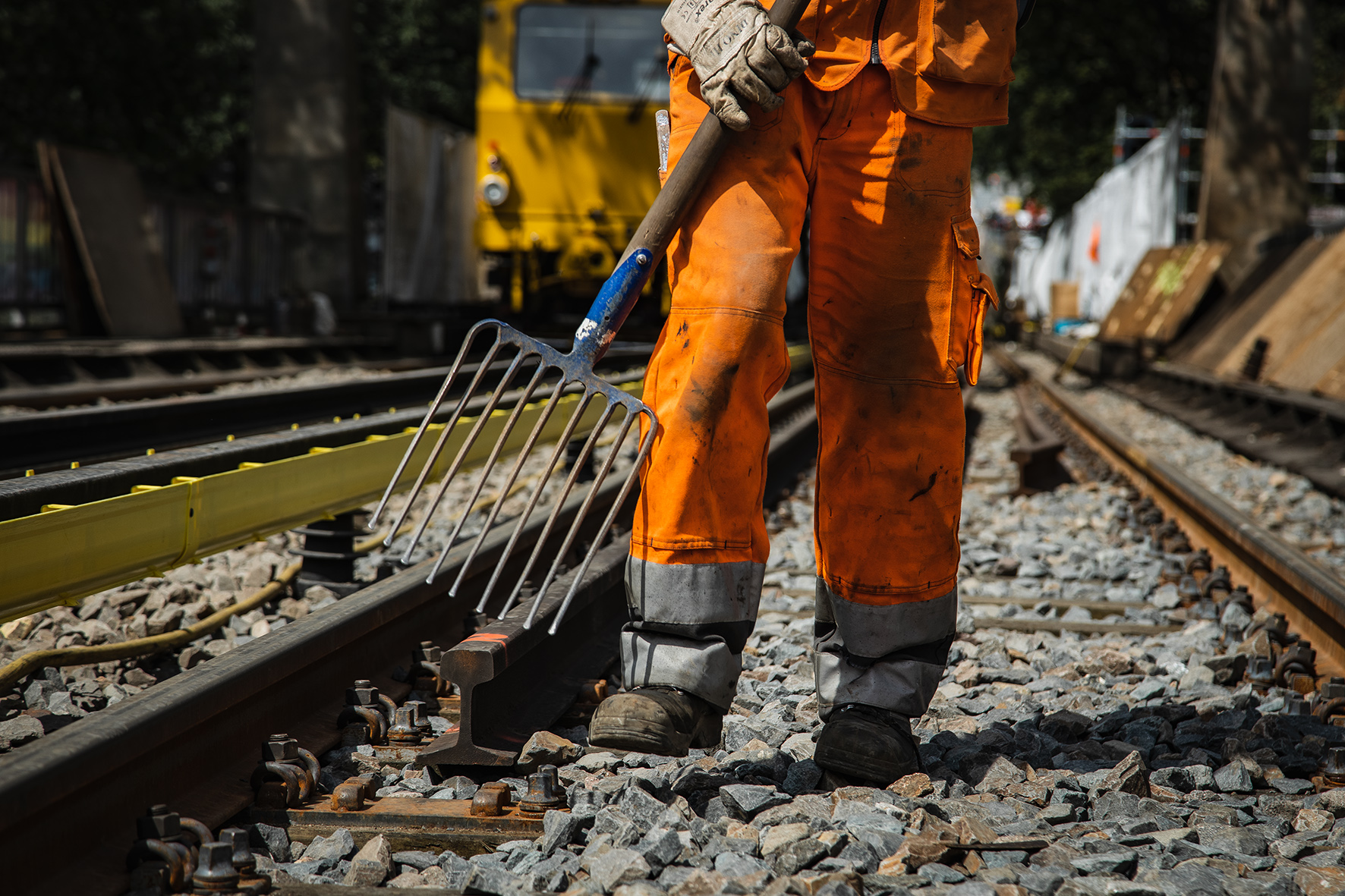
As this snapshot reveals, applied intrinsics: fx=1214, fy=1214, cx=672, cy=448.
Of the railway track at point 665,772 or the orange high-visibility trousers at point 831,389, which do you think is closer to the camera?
the railway track at point 665,772

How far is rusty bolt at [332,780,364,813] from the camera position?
6.29ft

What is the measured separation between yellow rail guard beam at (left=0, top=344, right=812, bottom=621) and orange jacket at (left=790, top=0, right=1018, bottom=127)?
1.57 meters

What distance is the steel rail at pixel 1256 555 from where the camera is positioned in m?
3.10

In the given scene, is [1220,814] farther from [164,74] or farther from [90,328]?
[164,74]

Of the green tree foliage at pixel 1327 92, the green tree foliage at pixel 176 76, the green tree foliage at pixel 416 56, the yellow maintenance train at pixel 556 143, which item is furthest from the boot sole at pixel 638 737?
the green tree foliage at pixel 1327 92

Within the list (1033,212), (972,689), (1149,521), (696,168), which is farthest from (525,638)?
(1033,212)

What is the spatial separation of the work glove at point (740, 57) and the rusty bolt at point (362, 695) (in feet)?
4.21

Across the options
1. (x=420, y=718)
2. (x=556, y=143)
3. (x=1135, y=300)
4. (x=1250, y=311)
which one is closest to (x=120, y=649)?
(x=420, y=718)

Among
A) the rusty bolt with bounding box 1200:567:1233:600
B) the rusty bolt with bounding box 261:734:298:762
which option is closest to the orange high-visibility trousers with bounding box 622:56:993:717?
the rusty bolt with bounding box 261:734:298:762

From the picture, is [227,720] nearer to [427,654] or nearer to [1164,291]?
[427,654]

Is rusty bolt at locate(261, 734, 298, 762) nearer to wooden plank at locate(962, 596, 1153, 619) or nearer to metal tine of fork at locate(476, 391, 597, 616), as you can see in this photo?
metal tine of fork at locate(476, 391, 597, 616)

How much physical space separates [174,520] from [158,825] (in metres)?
1.05

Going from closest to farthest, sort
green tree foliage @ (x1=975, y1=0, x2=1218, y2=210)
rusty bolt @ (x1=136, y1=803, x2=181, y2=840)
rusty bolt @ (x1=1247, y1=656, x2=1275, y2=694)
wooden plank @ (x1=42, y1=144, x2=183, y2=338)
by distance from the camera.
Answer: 1. rusty bolt @ (x1=136, y1=803, x2=181, y2=840)
2. rusty bolt @ (x1=1247, y1=656, x2=1275, y2=694)
3. wooden plank @ (x1=42, y1=144, x2=183, y2=338)
4. green tree foliage @ (x1=975, y1=0, x2=1218, y2=210)

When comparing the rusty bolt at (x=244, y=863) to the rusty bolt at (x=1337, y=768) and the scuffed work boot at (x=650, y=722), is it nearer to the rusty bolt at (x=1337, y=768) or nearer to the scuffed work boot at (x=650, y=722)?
the scuffed work boot at (x=650, y=722)
